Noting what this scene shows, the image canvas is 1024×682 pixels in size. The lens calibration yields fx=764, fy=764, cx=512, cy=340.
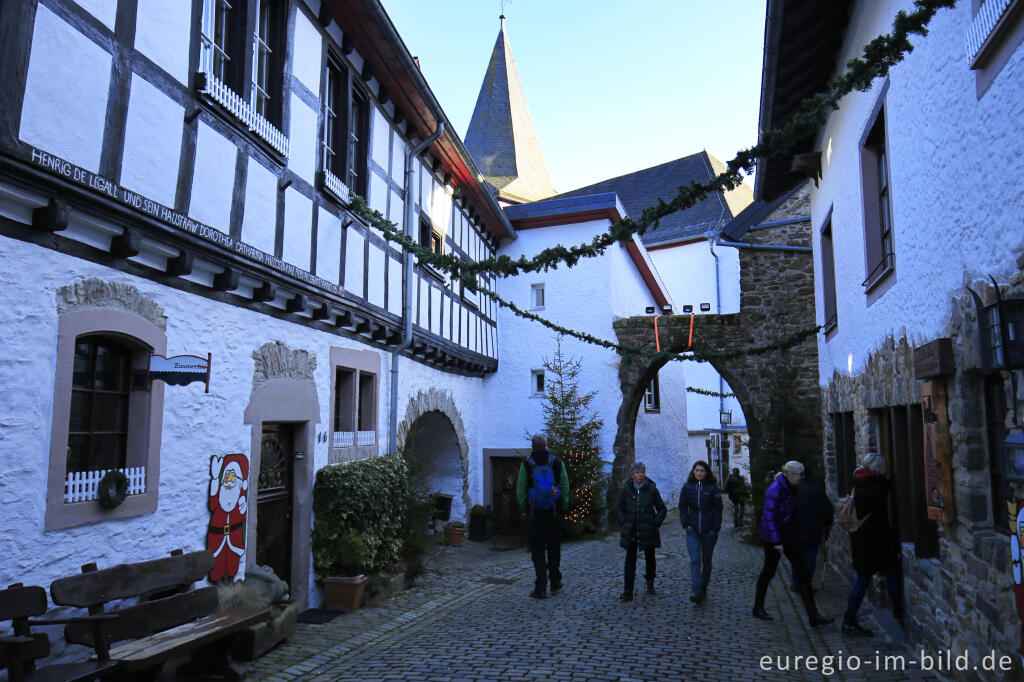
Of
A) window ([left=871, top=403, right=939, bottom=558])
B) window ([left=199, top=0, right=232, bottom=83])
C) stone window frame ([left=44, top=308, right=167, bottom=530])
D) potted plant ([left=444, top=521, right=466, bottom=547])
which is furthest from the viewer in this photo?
potted plant ([left=444, top=521, right=466, bottom=547])

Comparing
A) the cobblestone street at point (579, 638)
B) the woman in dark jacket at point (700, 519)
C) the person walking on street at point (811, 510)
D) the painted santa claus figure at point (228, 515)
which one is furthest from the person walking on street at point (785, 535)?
the painted santa claus figure at point (228, 515)

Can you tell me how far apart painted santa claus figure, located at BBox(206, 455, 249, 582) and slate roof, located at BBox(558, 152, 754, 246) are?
18.9m

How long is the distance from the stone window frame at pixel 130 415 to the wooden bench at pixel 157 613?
1.18ft

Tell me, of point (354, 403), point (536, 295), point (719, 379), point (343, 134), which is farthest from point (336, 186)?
point (719, 379)

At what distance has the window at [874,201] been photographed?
6535mm

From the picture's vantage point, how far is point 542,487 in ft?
25.1

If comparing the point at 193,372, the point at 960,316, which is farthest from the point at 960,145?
the point at 193,372

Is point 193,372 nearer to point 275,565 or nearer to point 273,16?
point 275,565

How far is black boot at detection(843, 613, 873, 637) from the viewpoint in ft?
19.5

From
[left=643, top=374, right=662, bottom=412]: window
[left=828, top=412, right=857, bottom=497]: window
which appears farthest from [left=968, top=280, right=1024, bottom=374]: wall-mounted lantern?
[left=643, top=374, right=662, bottom=412]: window

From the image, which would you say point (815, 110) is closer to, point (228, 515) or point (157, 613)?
point (157, 613)

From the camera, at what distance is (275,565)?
7.26 meters

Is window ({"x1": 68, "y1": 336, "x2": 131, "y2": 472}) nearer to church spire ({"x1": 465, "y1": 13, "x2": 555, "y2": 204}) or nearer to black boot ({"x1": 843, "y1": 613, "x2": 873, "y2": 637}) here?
black boot ({"x1": 843, "y1": 613, "x2": 873, "y2": 637})

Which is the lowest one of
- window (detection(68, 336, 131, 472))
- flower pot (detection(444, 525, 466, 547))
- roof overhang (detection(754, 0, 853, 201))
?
flower pot (detection(444, 525, 466, 547))
